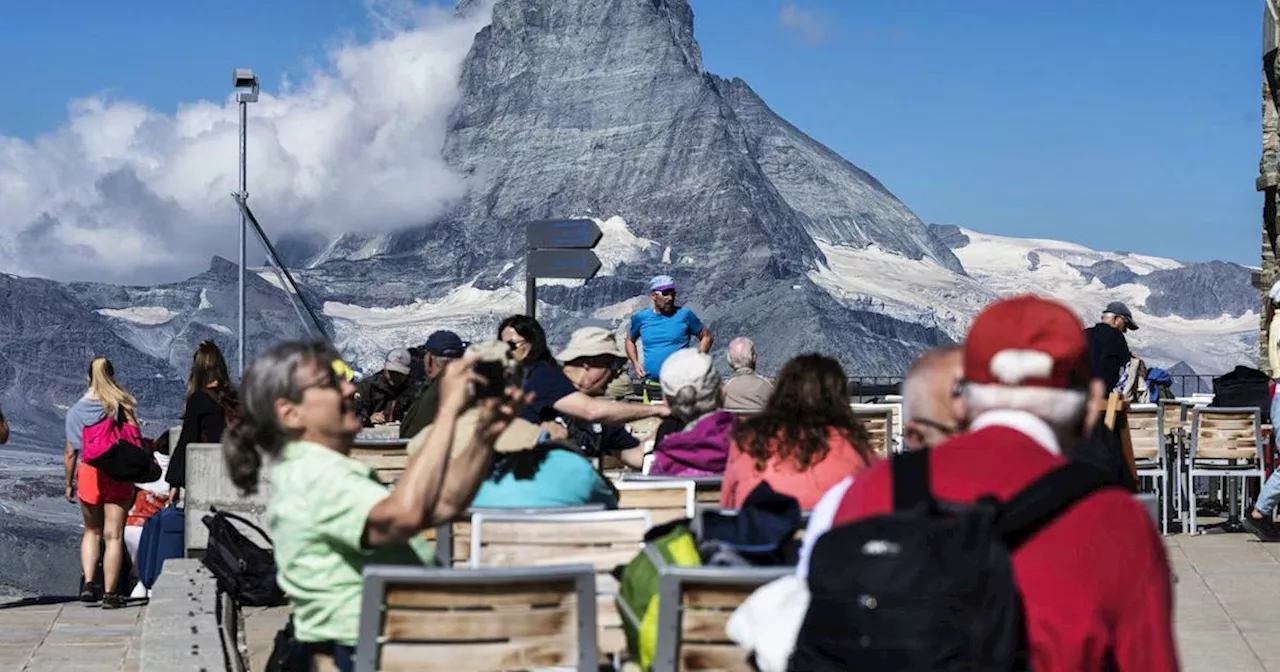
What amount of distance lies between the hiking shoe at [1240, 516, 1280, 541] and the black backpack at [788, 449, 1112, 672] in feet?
29.1

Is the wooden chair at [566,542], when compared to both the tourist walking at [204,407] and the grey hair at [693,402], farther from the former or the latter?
the tourist walking at [204,407]

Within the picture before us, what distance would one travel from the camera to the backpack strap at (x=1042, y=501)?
2645mm

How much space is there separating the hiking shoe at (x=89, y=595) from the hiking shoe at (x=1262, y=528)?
6.02 meters

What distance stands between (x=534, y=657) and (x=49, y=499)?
199 metres

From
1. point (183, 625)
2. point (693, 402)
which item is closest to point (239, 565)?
point (183, 625)

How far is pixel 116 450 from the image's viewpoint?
1023cm

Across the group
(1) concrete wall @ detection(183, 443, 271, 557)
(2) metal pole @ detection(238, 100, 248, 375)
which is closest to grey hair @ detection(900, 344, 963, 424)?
(1) concrete wall @ detection(183, 443, 271, 557)

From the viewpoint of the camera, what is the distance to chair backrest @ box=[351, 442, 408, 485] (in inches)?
315

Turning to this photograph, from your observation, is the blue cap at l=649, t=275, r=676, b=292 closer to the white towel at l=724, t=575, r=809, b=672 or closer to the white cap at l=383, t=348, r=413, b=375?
the white cap at l=383, t=348, r=413, b=375

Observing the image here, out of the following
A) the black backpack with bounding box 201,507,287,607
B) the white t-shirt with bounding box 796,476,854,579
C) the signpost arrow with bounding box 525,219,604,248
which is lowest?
the black backpack with bounding box 201,507,287,607

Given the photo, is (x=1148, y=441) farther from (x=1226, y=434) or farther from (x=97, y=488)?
(x=97, y=488)

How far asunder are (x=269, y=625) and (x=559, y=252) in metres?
4.54

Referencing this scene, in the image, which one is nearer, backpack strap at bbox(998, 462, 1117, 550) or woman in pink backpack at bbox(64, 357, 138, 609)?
backpack strap at bbox(998, 462, 1117, 550)

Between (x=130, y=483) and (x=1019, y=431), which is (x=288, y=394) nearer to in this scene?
(x=1019, y=431)
